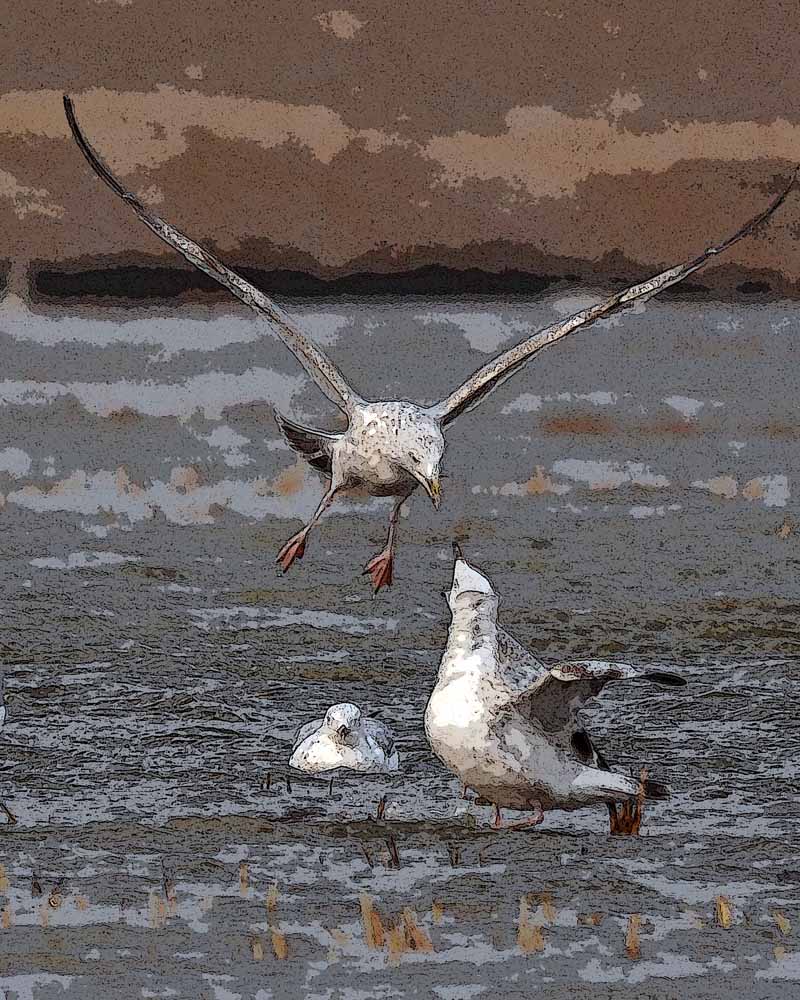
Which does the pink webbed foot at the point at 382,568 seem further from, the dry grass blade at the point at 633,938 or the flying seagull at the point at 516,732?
the dry grass blade at the point at 633,938

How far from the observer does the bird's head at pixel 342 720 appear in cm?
252

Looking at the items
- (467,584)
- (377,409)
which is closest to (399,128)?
(377,409)

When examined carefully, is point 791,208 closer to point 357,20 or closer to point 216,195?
point 357,20

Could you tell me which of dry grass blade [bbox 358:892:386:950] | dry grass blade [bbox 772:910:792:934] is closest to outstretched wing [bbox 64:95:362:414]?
dry grass blade [bbox 358:892:386:950]

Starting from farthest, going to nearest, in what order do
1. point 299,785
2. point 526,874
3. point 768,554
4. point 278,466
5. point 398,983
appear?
point 278,466 < point 768,554 < point 299,785 < point 526,874 < point 398,983

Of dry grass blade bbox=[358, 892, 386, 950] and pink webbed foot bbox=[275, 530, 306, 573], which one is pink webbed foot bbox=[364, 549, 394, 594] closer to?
pink webbed foot bbox=[275, 530, 306, 573]

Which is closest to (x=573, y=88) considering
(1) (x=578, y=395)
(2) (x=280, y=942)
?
(1) (x=578, y=395)

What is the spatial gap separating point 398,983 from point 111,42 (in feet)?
9.50

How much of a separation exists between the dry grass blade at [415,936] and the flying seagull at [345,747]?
458 mm

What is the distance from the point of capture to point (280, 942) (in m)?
2.02

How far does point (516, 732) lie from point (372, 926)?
1.13ft

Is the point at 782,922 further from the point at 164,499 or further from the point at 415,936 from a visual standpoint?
the point at 164,499

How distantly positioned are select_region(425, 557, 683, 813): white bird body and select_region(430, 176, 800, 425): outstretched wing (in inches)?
22.1

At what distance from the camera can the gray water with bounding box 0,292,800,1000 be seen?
204cm
